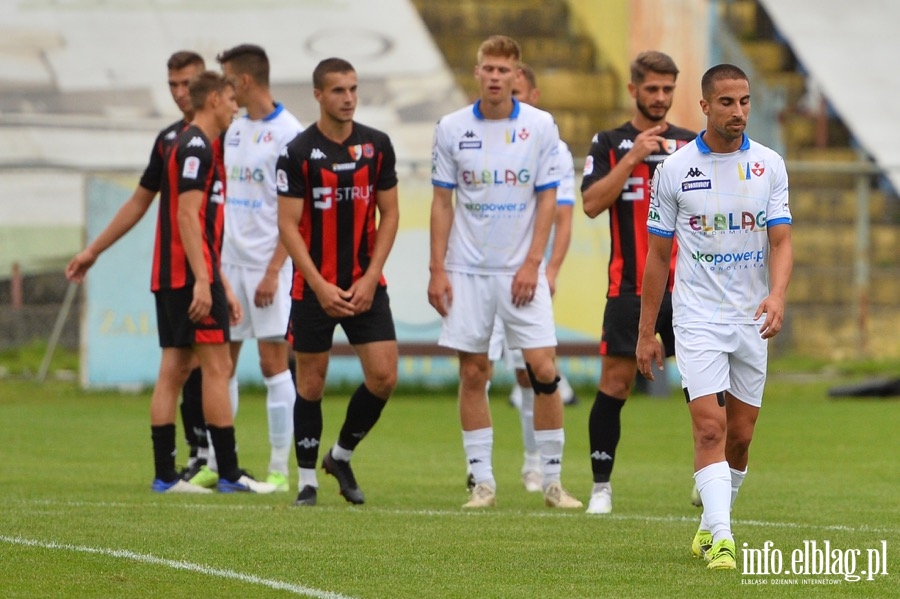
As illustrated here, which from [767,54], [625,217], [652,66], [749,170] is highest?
[767,54]

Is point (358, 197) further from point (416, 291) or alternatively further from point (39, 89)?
point (39, 89)

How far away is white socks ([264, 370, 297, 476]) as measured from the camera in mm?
9734

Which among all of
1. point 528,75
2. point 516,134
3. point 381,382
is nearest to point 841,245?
point 528,75

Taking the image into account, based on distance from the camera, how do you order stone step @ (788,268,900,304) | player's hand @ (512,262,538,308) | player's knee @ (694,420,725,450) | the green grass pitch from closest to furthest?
the green grass pitch
player's knee @ (694,420,725,450)
player's hand @ (512,262,538,308)
stone step @ (788,268,900,304)

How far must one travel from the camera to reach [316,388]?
8.40 metres

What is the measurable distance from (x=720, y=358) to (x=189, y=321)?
11.6ft

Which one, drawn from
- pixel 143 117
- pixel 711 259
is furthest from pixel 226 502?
pixel 143 117

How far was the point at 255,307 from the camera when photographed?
9.86 m

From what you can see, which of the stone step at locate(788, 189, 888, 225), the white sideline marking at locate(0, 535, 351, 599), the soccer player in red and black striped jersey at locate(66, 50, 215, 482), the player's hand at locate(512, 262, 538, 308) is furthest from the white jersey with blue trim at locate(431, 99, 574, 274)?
the stone step at locate(788, 189, 888, 225)

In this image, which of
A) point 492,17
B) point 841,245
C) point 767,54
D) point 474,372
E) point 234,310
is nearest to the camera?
point 474,372

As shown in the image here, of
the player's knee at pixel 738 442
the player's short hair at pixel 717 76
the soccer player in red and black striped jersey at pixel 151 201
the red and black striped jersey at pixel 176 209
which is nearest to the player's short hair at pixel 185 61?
the soccer player in red and black striped jersey at pixel 151 201

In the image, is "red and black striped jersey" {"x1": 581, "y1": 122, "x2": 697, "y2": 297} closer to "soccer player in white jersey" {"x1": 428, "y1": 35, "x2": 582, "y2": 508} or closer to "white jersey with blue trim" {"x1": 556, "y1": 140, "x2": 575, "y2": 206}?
"soccer player in white jersey" {"x1": 428, "y1": 35, "x2": 582, "y2": 508}

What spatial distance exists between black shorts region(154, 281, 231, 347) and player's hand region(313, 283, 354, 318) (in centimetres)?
99

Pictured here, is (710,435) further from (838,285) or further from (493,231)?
(838,285)
